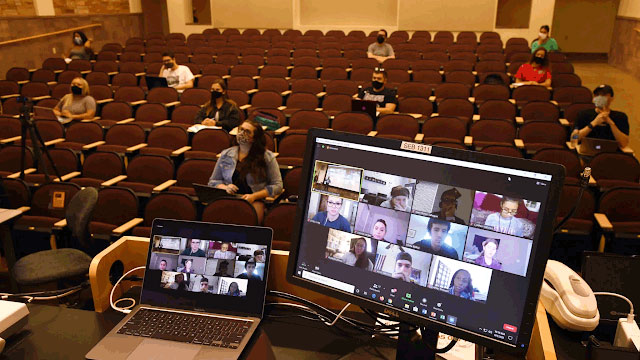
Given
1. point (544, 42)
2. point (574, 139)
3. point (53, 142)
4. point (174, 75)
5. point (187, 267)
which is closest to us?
point (187, 267)

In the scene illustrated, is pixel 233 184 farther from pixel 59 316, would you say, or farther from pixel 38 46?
pixel 38 46

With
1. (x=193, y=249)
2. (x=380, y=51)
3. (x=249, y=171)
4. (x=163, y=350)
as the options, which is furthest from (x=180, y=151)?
(x=380, y=51)

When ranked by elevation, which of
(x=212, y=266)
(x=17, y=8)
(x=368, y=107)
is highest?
(x=17, y=8)

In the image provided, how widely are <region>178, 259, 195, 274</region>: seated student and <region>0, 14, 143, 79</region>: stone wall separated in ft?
34.9

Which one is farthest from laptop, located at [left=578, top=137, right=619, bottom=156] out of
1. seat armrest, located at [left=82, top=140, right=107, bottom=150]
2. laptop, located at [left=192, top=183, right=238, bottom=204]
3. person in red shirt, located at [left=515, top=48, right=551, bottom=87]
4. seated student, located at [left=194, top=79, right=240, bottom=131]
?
seat armrest, located at [left=82, top=140, right=107, bottom=150]

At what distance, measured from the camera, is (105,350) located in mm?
1314

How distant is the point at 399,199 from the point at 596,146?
4.43 m

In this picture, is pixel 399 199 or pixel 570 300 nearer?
pixel 399 199

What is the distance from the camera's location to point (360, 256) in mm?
1233

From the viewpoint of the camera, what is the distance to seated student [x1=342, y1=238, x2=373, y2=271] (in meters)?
1.22

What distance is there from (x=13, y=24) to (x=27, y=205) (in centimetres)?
828

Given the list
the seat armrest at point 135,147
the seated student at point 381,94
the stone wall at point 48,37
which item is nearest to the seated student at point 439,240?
the seat armrest at point 135,147

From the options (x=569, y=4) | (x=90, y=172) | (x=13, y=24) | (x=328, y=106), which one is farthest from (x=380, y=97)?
(x=569, y=4)

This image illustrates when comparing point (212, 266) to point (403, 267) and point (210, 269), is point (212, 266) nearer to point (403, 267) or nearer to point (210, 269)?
point (210, 269)
